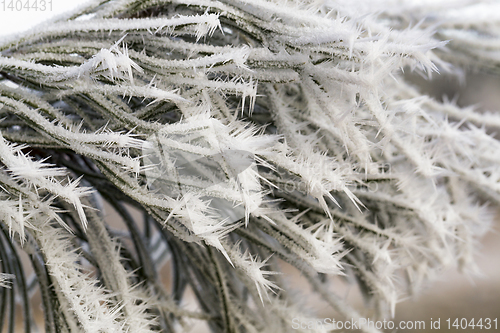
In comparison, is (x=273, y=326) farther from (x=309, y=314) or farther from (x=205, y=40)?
(x=205, y=40)

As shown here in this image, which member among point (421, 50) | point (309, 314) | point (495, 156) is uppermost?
point (421, 50)

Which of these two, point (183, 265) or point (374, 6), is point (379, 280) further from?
point (374, 6)

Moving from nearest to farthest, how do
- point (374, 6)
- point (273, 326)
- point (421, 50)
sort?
point (421, 50)
point (273, 326)
point (374, 6)

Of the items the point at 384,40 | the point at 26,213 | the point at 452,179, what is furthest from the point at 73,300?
the point at 452,179

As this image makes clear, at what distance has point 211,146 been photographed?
0.28 metres

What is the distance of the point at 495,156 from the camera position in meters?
0.51

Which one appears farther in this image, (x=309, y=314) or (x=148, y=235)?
(x=148, y=235)

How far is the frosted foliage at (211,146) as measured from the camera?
29 centimetres

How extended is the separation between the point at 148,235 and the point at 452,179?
1.40ft

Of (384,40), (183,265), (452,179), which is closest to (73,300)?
(183,265)

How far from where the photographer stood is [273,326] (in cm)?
43

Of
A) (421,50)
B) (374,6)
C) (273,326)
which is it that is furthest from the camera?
(374,6)

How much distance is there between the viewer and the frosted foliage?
0.29 m

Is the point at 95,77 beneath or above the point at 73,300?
above
